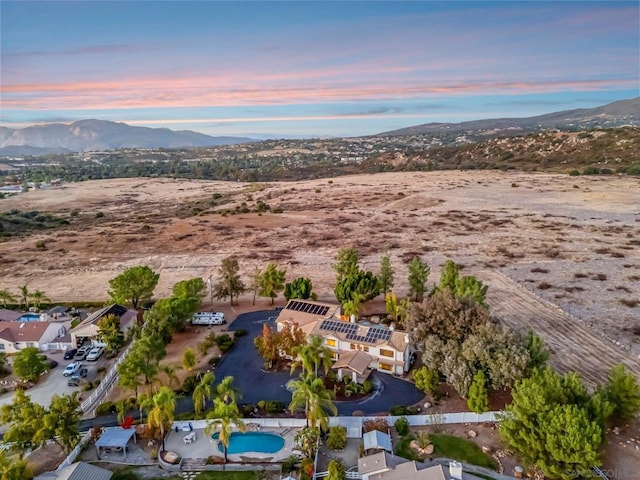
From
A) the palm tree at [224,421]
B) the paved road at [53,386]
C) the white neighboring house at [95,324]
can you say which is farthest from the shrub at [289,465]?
the white neighboring house at [95,324]

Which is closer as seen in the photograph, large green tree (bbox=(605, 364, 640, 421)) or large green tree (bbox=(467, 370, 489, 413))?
large green tree (bbox=(605, 364, 640, 421))

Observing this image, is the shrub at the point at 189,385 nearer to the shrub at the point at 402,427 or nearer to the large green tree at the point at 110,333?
the large green tree at the point at 110,333

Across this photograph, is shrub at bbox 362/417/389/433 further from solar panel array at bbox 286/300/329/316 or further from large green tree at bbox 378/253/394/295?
large green tree at bbox 378/253/394/295

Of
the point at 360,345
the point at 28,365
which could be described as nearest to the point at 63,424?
the point at 28,365

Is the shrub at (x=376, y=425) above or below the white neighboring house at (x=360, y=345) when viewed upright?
below

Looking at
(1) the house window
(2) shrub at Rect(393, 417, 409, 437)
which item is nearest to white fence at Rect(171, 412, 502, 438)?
(2) shrub at Rect(393, 417, 409, 437)

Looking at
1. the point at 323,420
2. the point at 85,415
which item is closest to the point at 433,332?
the point at 323,420
